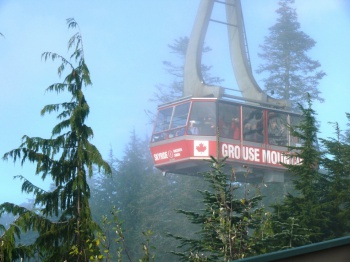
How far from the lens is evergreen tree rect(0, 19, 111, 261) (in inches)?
501

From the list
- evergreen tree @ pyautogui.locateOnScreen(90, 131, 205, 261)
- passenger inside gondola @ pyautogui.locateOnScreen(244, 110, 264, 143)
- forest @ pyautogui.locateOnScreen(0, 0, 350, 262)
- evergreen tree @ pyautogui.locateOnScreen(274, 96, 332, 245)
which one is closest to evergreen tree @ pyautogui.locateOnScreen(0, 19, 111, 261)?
forest @ pyautogui.locateOnScreen(0, 0, 350, 262)

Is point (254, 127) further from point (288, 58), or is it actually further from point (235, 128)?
point (288, 58)

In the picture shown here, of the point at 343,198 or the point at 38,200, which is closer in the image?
the point at 38,200

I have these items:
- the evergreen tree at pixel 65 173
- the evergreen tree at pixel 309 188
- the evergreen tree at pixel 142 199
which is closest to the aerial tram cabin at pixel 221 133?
the evergreen tree at pixel 309 188

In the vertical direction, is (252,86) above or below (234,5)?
Answer: below

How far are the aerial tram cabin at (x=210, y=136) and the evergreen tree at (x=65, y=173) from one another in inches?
449

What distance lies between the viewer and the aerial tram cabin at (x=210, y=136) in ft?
85.5

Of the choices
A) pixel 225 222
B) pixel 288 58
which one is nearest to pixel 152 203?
pixel 288 58

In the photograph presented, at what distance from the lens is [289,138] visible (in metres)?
28.5

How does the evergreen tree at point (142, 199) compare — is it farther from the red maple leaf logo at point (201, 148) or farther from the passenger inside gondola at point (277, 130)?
the red maple leaf logo at point (201, 148)

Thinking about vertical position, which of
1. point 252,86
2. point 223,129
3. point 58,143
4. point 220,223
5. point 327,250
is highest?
point 252,86

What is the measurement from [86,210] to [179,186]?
43598mm

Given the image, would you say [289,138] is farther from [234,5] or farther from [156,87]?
[156,87]

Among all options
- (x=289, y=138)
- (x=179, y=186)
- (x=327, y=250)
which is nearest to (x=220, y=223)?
(x=327, y=250)
